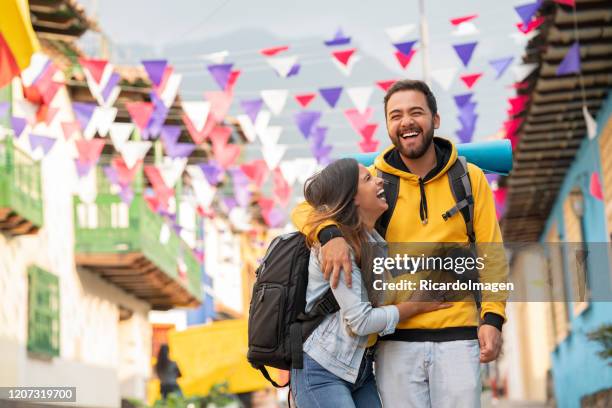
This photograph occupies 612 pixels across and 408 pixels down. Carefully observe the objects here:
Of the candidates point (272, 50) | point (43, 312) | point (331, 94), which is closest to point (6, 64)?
point (272, 50)

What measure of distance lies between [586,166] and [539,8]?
15.0 ft

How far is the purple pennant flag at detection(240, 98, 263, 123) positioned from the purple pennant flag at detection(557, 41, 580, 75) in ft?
14.8

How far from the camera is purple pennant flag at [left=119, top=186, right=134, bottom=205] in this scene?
21750 mm

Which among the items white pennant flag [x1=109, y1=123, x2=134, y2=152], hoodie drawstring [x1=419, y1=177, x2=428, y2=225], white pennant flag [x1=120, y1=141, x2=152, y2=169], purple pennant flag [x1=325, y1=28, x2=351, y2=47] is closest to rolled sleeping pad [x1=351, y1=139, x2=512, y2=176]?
hoodie drawstring [x1=419, y1=177, x2=428, y2=225]

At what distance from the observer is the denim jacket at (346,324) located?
3717 mm

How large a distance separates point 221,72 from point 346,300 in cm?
1041

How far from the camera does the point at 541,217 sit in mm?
22312

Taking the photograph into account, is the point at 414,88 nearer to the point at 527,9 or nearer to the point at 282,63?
the point at 527,9

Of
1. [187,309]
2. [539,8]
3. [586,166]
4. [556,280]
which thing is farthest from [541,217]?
[556,280]

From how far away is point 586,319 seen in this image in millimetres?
16344

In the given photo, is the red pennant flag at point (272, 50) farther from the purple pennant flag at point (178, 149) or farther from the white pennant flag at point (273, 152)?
the purple pennant flag at point (178, 149)

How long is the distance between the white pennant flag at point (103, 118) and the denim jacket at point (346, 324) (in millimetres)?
11736

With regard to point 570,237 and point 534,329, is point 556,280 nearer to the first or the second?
point 570,237

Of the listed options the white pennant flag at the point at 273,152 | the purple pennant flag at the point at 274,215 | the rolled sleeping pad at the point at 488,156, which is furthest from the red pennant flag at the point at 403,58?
the purple pennant flag at the point at 274,215
